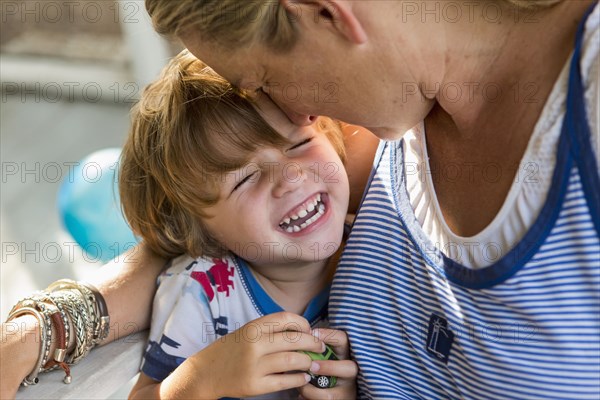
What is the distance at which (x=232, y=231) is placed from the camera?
135 centimetres

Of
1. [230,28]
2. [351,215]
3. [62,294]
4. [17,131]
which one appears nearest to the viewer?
[230,28]

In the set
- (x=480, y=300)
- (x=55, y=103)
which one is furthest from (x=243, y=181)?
(x=55, y=103)

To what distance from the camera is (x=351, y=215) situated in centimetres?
147

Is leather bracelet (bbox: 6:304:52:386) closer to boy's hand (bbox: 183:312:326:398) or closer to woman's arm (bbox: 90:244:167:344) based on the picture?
woman's arm (bbox: 90:244:167:344)

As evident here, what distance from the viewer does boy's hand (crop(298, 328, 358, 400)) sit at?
127 centimetres

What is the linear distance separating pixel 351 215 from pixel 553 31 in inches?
22.3

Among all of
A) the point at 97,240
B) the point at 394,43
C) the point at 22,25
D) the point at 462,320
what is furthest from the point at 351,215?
the point at 22,25

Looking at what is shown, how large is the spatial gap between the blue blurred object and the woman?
1.11m

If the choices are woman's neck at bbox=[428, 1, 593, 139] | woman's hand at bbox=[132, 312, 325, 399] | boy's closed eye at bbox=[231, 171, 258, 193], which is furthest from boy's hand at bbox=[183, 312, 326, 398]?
woman's neck at bbox=[428, 1, 593, 139]

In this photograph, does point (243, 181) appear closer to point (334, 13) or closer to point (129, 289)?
point (129, 289)

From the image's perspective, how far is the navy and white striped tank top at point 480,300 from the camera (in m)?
0.94

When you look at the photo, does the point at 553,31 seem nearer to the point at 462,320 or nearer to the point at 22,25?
the point at 462,320

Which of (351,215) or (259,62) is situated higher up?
(259,62)

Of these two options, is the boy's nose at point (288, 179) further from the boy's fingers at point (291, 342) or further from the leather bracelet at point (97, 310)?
the leather bracelet at point (97, 310)
